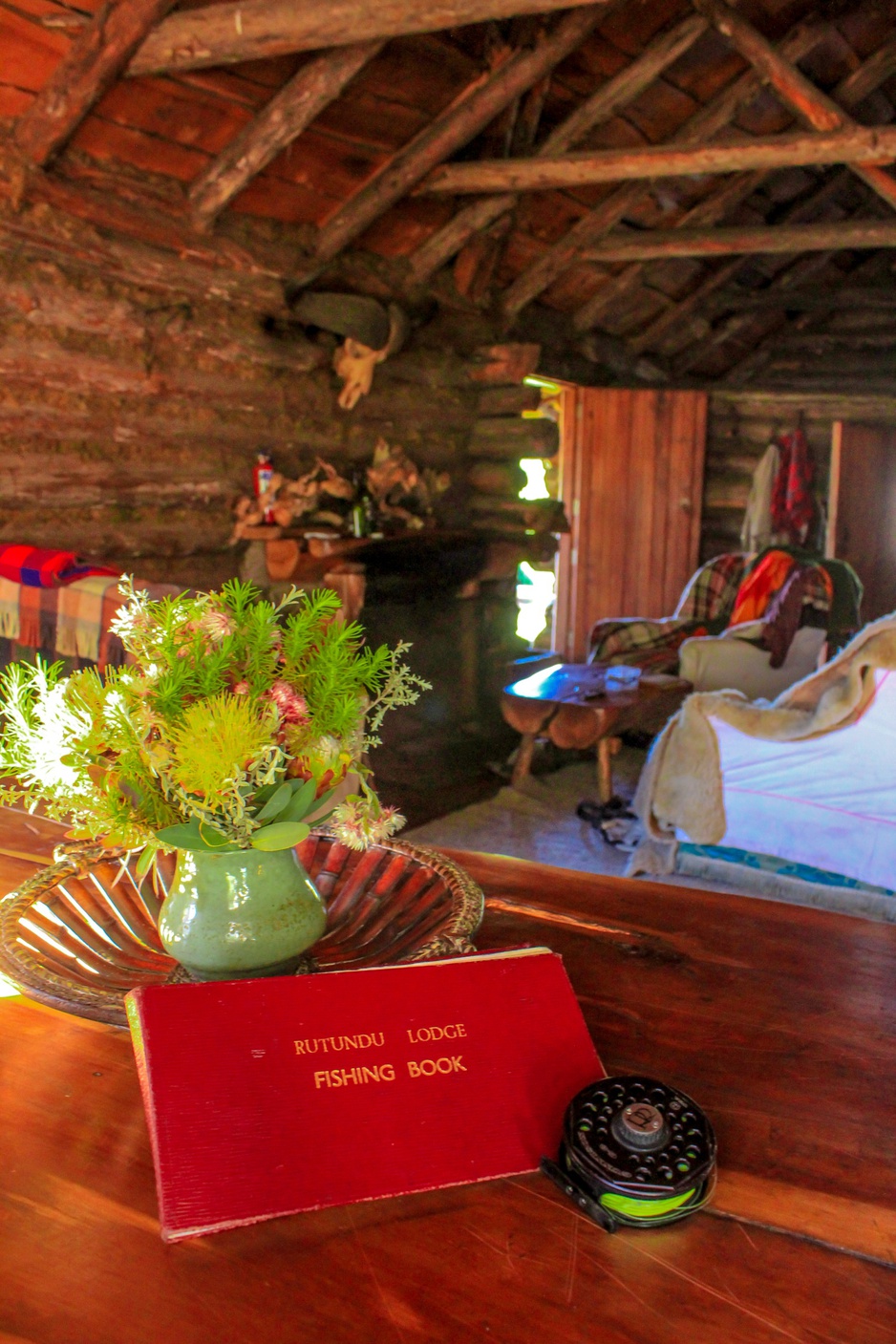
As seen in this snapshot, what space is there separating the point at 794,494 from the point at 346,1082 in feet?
22.6

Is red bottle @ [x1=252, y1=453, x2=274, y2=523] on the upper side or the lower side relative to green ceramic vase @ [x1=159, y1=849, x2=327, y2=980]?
upper

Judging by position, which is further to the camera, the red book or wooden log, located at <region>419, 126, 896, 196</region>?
wooden log, located at <region>419, 126, 896, 196</region>

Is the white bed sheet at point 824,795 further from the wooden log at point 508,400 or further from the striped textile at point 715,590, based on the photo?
the wooden log at point 508,400

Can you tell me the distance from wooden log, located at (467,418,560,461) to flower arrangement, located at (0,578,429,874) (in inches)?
207

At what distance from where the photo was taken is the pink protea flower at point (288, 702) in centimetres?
105

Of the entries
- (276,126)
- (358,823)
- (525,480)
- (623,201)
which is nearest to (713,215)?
(623,201)

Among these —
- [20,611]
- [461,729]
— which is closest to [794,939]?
[20,611]

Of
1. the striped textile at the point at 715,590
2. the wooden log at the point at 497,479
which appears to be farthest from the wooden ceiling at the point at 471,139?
the striped textile at the point at 715,590

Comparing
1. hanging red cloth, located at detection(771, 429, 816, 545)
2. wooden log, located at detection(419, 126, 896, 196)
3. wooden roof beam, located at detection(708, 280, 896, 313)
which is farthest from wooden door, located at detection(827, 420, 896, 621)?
wooden log, located at detection(419, 126, 896, 196)

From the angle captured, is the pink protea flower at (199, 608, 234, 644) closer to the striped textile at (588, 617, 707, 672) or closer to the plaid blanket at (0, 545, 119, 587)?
the plaid blanket at (0, 545, 119, 587)

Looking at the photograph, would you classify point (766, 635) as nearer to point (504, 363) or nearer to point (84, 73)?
point (504, 363)

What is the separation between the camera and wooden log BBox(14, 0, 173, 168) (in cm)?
319

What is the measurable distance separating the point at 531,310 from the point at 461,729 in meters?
2.61

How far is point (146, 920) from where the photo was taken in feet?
4.24
